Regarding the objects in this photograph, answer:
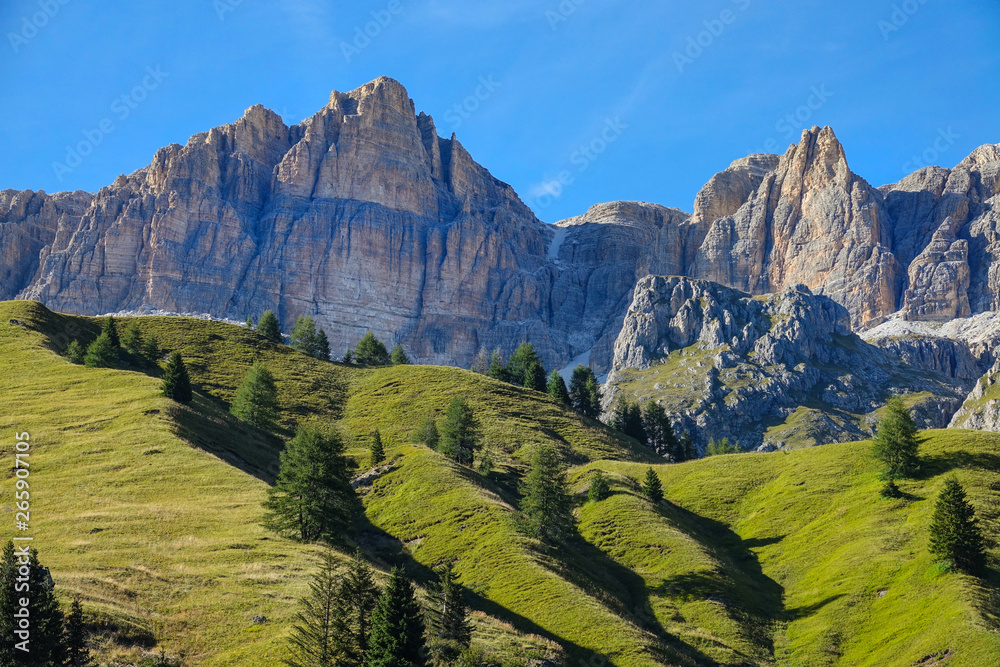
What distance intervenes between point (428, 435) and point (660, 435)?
191 feet

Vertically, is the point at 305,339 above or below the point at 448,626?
above

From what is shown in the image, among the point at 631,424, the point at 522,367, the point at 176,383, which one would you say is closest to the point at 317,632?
the point at 176,383

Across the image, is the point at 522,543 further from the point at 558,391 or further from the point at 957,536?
the point at 558,391

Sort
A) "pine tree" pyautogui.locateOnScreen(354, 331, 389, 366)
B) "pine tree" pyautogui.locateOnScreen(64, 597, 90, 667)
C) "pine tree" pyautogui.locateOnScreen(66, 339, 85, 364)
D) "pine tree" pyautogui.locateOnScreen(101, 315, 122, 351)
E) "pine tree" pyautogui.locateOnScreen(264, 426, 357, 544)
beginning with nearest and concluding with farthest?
"pine tree" pyautogui.locateOnScreen(64, 597, 90, 667), "pine tree" pyautogui.locateOnScreen(264, 426, 357, 544), "pine tree" pyautogui.locateOnScreen(66, 339, 85, 364), "pine tree" pyautogui.locateOnScreen(101, 315, 122, 351), "pine tree" pyautogui.locateOnScreen(354, 331, 389, 366)

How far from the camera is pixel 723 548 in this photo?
2847 inches

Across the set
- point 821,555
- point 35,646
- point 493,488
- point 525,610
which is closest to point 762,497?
point 821,555

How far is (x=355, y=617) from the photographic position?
121 ft

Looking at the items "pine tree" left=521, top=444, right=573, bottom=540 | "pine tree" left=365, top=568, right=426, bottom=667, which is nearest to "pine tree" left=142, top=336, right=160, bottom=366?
"pine tree" left=521, top=444, right=573, bottom=540

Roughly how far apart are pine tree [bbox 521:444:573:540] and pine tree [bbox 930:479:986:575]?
2977 centimetres

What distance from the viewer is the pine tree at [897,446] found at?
235 ft

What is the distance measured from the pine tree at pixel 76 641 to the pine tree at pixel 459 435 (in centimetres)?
5903

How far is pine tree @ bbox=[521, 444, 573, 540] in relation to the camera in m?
65.2

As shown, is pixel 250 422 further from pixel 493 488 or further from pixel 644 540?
pixel 644 540

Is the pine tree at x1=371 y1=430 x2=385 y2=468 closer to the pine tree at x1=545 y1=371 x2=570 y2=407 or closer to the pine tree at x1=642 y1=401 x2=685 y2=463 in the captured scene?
the pine tree at x1=545 y1=371 x2=570 y2=407
